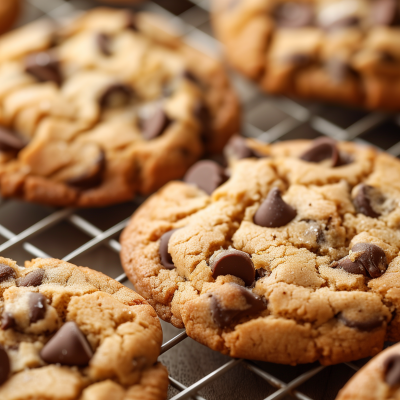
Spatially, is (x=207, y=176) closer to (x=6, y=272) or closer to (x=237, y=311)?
(x=237, y=311)

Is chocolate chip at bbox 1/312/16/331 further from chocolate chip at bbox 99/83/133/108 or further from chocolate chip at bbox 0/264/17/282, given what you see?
chocolate chip at bbox 99/83/133/108

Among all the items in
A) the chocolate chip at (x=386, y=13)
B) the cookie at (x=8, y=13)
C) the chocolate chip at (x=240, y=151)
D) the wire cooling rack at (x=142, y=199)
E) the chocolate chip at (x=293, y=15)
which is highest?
the chocolate chip at (x=386, y=13)

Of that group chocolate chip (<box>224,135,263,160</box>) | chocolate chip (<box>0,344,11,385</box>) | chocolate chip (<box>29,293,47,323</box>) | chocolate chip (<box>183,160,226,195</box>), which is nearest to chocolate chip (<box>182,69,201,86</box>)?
chocolate chip (<box>224,135,263,160</box>)

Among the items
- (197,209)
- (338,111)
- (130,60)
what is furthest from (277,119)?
(197,209)

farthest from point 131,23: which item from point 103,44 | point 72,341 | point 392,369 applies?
point 392,369

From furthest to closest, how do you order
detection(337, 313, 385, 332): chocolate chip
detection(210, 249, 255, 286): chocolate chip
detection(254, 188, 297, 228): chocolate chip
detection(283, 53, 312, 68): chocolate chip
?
detection(283, 53, 312, 68): chocolate chip < detection(254, 188, 297, 228): chocolate chip < detection(210, 249, 255, 286): chocolate chip < detection(337, 313, 385, 332): chocolate chip

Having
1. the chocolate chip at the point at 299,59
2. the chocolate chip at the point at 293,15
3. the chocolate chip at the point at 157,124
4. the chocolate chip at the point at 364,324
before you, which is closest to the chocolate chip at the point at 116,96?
the chocolate chip at the point at 157,124

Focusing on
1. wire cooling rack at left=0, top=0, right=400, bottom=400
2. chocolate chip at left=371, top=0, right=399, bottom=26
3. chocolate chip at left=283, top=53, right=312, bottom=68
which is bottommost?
wire cooling rack at left=0, top=0, right=400, bottom=400

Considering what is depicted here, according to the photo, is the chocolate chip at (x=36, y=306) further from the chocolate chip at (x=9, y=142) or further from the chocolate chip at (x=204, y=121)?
the chocolate chip at (x=204, y=121)
